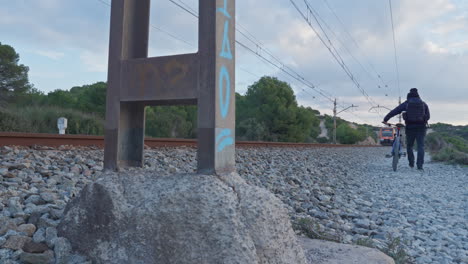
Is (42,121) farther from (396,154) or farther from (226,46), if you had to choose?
(226,46)

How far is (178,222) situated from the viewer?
85.5 inches

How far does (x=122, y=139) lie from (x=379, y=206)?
15.1 ft

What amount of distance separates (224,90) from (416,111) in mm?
8818

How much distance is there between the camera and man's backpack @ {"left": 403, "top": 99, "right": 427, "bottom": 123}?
9820 millimetres

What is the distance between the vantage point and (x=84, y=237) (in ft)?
7.78

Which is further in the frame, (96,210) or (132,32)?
(132,32)

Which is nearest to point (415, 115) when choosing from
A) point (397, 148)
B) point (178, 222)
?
point (397, 148)

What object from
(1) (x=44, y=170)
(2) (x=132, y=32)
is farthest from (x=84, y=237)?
(1) (x=44, y=170)

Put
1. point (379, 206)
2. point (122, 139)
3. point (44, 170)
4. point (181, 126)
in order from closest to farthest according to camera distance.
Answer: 1. point (122, 139)
2. point (44, 170)
3. point (379, 206)
4. point (181, 126)

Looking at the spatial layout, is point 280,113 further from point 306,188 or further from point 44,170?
point 44,170

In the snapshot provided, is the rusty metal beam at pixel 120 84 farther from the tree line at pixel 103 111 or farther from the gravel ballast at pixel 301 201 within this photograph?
the tree line at pixel 103 111

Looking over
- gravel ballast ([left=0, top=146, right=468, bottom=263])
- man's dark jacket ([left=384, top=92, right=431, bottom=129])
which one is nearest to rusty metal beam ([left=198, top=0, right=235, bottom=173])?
gravel ballast ([left=0, top=146, right=468, bottom=263])

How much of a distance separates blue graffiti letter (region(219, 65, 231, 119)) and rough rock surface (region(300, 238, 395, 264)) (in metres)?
1.30

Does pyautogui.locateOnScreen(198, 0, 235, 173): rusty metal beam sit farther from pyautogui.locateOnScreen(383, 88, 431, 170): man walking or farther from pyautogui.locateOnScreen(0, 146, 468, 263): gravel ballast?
pyautogui.locateOnScreen(383, 88, 431, 170): man walking
